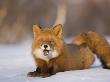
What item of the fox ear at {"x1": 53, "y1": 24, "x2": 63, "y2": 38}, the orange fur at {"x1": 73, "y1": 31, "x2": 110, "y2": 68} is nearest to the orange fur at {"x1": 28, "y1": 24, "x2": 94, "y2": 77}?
the fox ear at {"x1": 53, "y1": 24, "x2": 63, "y2": 38}

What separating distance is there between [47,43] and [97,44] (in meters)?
1.37

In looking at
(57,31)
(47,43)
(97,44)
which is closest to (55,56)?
(47,43)

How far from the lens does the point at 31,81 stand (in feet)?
24.7

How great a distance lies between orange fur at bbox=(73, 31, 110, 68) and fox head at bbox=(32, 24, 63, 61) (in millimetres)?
991

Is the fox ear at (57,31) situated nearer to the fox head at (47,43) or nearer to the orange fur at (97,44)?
the fox head at (47,43)

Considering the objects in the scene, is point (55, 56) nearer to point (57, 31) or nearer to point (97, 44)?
point (57, 31)

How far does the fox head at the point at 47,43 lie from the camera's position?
769 centimetres

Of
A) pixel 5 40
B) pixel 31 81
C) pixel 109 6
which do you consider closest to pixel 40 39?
pixel 31 81

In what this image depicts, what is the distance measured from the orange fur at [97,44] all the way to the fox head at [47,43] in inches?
39.0

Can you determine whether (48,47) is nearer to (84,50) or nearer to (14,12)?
(84,50)

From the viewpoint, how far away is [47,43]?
7.71 metres

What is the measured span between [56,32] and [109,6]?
49.1 ft

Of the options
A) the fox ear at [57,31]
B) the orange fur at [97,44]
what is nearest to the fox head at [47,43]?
the fox ear at [57,31]

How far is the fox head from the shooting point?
25.2ft
